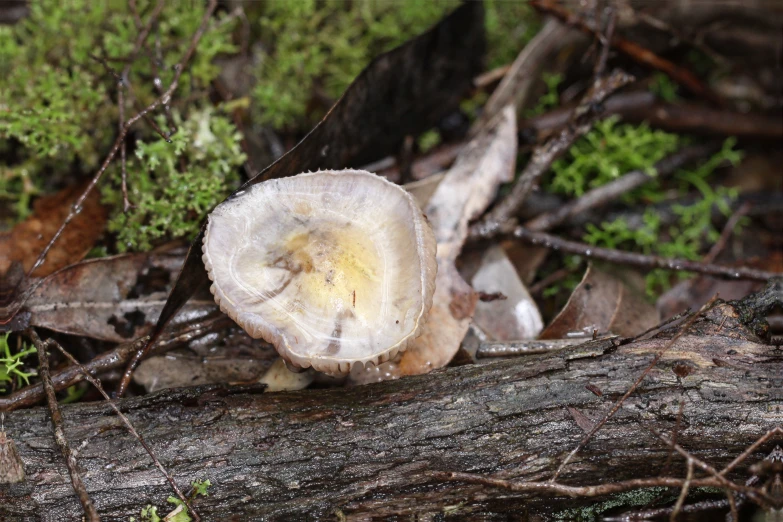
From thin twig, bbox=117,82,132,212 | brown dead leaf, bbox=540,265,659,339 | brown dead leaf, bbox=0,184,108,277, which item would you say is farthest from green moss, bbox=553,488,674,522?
brown dead leaf, bbox=0,184,108,277

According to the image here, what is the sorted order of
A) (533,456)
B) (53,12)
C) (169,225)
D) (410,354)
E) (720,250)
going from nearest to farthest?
(533,456)
(410,354)
(169,225)
(53,12)
(720,250)

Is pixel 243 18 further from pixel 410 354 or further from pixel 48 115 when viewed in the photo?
pixel 410 354

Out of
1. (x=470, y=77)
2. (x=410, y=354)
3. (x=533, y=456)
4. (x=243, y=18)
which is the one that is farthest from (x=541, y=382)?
(x=243, y=18)

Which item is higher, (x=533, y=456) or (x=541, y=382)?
(x=541, y=382)

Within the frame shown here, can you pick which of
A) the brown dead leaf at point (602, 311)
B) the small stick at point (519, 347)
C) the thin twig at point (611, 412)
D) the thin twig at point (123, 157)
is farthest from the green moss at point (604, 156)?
the thin twig at point (123, 157)

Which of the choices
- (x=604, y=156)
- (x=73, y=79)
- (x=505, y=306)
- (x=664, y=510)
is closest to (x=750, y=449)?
(x=664, y=510)

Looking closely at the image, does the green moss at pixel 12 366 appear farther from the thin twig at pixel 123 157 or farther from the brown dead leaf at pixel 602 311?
the brown dead leaf at pixel 602 311

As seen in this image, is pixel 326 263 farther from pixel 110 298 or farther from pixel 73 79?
pixel 73 79
